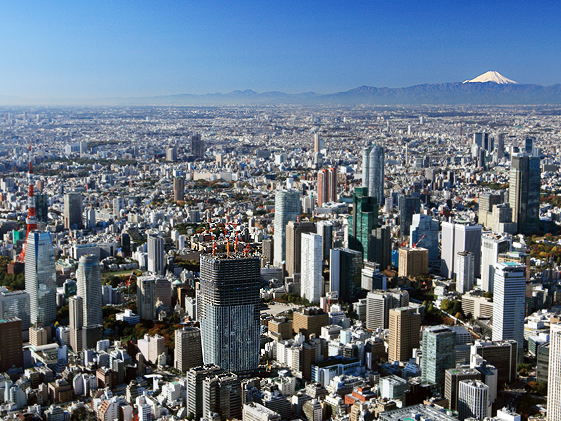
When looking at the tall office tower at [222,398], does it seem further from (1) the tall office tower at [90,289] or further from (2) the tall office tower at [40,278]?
(2) the tall office tower at [40,278]

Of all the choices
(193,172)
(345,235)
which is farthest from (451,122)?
(345,235)

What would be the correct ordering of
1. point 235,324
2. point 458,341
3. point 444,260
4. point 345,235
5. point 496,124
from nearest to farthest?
point 235,324 < point 458,341 < point 444,260 < point 345,235 < point 496,124

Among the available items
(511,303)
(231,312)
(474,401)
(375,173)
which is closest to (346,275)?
(511,303)

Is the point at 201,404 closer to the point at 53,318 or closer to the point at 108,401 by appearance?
the point at 108,401

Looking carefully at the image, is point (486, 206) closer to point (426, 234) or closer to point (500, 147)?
point (426, 234)

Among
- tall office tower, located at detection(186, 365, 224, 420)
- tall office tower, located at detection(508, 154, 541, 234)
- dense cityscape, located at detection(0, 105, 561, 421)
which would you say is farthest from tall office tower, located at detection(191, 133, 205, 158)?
tall office tower, located at detection(186, 365, 224, 420)

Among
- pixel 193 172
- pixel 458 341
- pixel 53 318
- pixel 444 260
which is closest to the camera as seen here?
pixel 458 341

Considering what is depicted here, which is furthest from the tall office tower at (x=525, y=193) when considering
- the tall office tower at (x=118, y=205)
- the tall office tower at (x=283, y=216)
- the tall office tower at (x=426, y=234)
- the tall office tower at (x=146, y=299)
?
the tall office tower at (x=118, y=205)

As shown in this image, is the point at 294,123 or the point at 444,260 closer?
the point at 444,260
